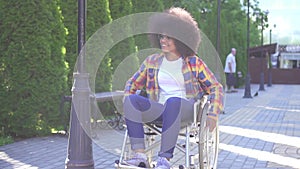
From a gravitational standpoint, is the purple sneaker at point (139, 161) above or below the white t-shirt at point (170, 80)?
below

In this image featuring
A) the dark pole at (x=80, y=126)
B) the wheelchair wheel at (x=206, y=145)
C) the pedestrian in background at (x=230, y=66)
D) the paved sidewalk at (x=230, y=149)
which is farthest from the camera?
the pedestrian in background at (x=230, y=66)

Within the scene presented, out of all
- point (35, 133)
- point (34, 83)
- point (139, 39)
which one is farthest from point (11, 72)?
point (139, 39)

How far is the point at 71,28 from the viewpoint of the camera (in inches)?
395

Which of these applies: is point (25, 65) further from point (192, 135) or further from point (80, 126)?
point (192, 135)

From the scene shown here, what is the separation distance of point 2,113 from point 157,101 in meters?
4.12

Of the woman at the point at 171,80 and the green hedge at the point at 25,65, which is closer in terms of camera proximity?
the woman at the point at 171,80

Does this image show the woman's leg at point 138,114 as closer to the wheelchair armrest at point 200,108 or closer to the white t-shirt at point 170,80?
the white t-shirt at point 170,80

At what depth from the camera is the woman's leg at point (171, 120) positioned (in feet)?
14.5

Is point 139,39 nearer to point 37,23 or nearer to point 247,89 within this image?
point 37,23

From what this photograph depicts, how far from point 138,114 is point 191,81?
2.03ft

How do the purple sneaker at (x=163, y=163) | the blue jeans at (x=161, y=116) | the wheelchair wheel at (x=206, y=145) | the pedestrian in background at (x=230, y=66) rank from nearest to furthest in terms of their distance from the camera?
the purple sneaker at (x=163, y=163) → the blue jeans at (x=161, y=116) → the wheelchair wheel at (x=206, y=145) → the pedestrian in background at (x=230, y=66)

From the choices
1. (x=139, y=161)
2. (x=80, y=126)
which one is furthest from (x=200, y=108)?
(x=80, y=126)


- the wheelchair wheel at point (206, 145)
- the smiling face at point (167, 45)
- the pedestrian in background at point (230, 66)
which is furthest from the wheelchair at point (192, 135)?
the pedestrian in background at point (230, 66)

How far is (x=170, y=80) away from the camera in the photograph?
479 centimetres
